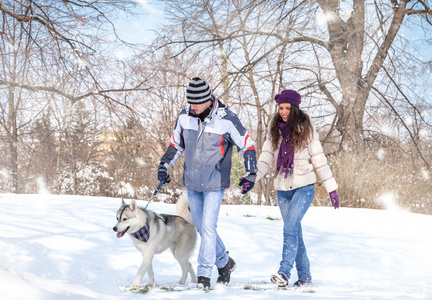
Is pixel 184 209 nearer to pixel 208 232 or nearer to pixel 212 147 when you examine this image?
pixel 208 232

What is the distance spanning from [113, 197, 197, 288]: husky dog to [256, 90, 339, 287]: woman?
3.49 ft

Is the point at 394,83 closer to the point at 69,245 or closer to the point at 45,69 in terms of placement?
the point at 45,69

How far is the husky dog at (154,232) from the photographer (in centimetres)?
424

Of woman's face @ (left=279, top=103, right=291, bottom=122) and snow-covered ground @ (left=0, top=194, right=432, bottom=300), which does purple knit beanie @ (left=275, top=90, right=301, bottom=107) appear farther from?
snow-covered ground @ (left=0, top=194, right=432, bottom=300)

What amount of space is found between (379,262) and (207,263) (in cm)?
341

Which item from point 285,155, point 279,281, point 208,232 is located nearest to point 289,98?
point 285,155

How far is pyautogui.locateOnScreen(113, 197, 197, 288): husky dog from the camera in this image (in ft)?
13.9

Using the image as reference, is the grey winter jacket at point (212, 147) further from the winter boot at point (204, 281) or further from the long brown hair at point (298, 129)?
the winter boot at point (204, 281)

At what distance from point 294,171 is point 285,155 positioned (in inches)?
8.7

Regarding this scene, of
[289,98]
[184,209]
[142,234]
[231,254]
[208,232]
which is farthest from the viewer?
[231,254]

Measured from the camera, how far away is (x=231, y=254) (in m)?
5.97

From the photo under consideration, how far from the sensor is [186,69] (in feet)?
56.7

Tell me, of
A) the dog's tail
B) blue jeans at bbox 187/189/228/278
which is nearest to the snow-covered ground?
blue jeans at bbox 187/189/228/278

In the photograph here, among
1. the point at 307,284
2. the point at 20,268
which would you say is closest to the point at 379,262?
the point at 307,284
